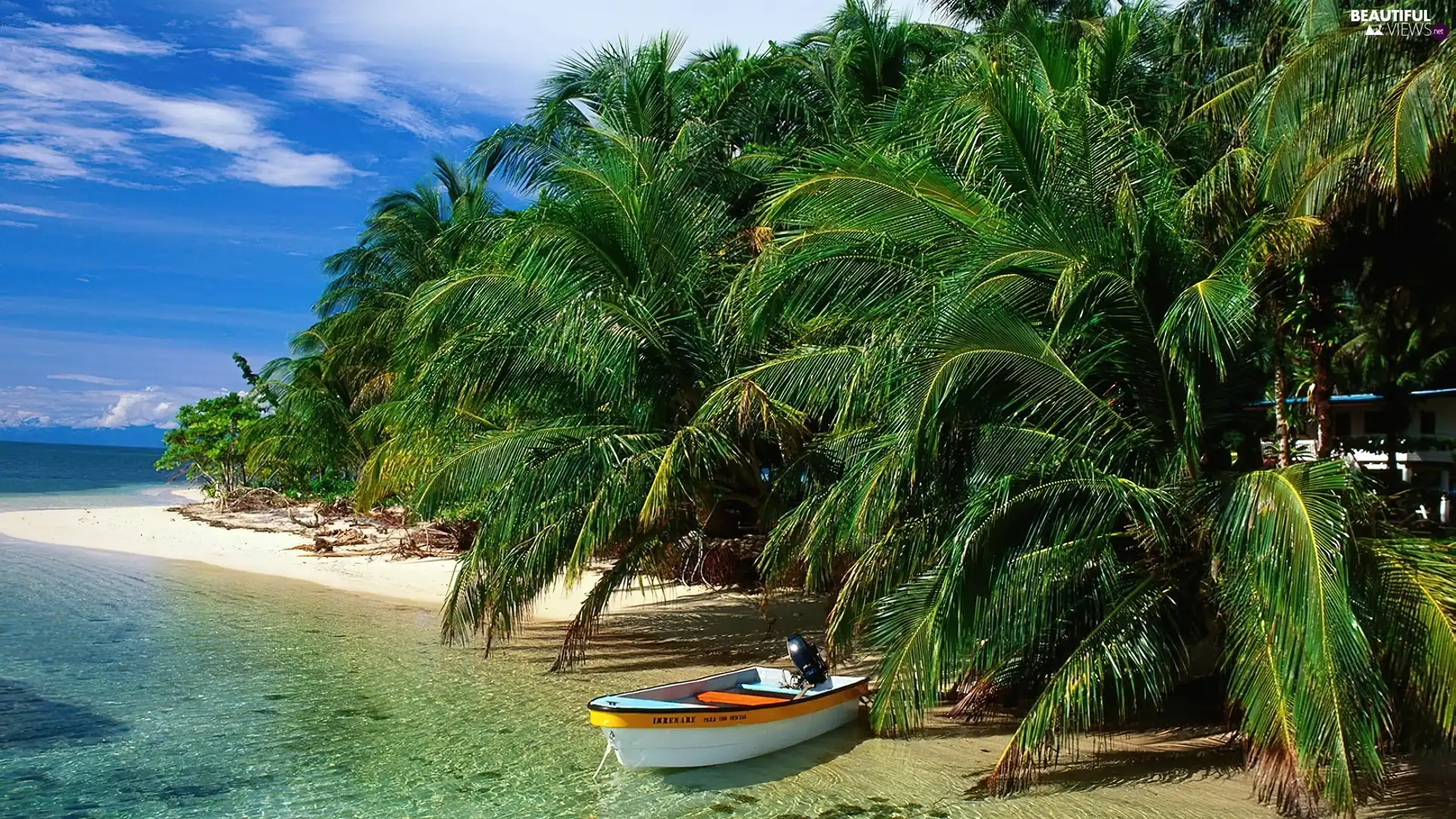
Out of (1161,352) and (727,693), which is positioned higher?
(1161,352)

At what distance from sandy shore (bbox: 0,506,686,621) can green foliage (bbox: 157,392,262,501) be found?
213cm

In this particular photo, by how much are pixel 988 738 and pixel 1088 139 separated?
548cm

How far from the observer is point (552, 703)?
11.2 m

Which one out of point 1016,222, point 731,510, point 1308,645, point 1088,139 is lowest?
point 1308,645

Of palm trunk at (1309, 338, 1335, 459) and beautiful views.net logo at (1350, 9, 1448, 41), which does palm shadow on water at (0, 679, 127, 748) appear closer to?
palm trunk at (1309, 338, 1335, 459)

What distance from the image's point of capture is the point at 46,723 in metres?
10.7

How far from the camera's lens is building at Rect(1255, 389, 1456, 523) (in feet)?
49.2

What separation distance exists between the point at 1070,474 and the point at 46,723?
33.7 feet

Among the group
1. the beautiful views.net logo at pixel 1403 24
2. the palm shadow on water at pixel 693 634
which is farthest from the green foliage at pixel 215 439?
the beautiful views.net logo at pixel 1403 24

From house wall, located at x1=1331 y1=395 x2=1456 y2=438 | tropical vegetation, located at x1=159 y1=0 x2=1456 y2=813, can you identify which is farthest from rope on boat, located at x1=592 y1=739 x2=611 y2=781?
house wall, located at x1=1331 y1=395 x2=1456 y2=438

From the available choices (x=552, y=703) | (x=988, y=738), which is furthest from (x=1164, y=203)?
(x=552, y=703)

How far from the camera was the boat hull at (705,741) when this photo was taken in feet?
28.8

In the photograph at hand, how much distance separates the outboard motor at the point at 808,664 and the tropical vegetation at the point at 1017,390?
0.86 ft

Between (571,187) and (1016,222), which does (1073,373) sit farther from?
(571,187)
